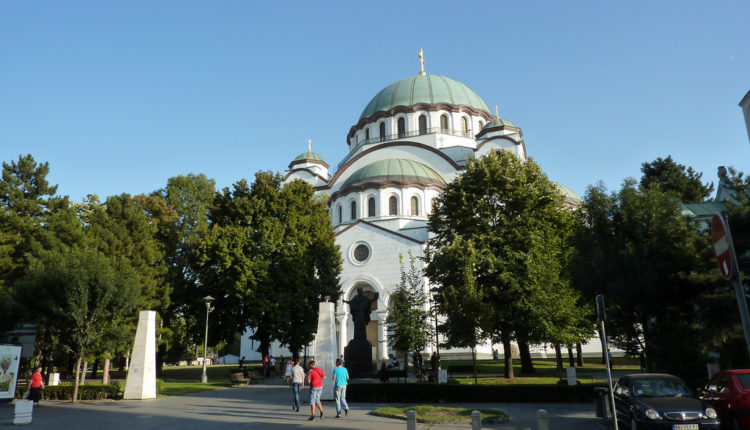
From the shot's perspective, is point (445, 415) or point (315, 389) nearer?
point (445, 415)

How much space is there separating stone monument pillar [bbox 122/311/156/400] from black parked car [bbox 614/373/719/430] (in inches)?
609

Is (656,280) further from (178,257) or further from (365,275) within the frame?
(178,257)

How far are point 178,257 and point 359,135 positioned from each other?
25.3m

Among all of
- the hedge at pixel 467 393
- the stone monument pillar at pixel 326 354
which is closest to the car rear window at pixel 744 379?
the hedge at pixel 467 393

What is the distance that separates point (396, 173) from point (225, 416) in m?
31.2

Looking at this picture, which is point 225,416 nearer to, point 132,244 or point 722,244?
point 722,244

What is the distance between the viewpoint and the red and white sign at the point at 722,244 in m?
5.25

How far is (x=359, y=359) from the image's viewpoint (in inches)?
861

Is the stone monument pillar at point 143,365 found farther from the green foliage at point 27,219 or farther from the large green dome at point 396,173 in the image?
the large green dome at point 396,173

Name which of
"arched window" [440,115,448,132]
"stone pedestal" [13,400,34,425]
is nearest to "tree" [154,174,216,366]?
"stone pedestal" [13,400,34,425]

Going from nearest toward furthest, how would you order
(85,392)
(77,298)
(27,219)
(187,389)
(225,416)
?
(225,416), (85,392), (77,298), (187,389), (27,219)

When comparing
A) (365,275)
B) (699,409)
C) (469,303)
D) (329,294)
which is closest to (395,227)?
(365,275)

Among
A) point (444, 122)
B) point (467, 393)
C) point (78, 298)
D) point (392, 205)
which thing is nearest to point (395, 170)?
point (392, 205)

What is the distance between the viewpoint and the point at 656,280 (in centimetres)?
1438
